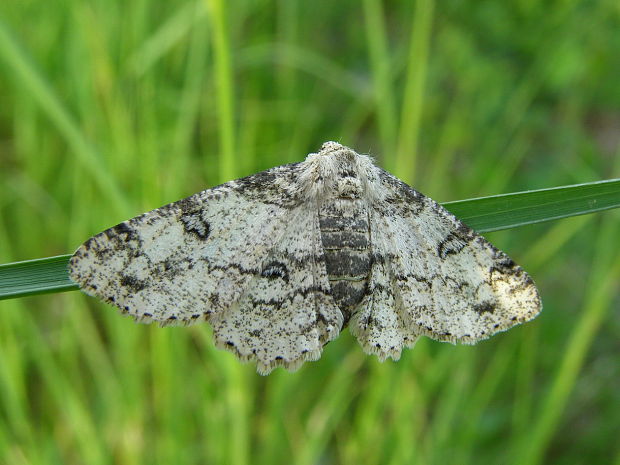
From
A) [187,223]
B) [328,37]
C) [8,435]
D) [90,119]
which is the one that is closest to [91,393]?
[8,435]

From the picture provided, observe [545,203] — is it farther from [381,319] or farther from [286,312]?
[286,312]

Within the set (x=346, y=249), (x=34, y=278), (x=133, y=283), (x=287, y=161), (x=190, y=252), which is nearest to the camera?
(x=34, y=278)

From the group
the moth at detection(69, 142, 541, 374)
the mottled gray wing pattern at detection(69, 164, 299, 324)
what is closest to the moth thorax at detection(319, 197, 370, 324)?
the moth at detection(69, 142, 541, 374)

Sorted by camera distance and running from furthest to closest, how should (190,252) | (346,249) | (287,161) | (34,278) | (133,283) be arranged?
1. (287,161)
2. (346,249)
3. (190,252)
4. (133,283)
5. (34,278)

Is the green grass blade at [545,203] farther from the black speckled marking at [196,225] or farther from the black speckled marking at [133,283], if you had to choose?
the black speckled marking at [133,283]

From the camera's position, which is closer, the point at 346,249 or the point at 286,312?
the point at 286,312

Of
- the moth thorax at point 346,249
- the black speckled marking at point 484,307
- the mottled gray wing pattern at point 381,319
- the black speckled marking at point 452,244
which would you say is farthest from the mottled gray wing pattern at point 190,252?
the black speckled marking at point 484,307

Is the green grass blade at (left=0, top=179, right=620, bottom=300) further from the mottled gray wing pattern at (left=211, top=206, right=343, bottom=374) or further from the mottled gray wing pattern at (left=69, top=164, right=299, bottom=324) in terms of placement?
the mottled gray wing pattern at (left=211, top=206, right=343, bottom=374)

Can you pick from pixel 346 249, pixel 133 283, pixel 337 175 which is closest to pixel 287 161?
pixel 337 175
